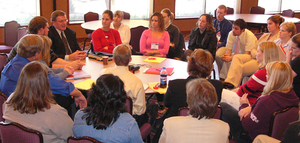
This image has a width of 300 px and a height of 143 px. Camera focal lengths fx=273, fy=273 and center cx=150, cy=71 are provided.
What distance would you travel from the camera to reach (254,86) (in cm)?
285

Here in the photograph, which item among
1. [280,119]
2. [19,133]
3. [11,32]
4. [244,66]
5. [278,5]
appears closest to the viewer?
[19,133]

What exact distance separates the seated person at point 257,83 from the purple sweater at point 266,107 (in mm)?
592

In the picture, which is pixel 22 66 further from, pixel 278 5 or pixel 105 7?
pixel 278 5

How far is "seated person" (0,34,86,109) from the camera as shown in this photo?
99.3 inches

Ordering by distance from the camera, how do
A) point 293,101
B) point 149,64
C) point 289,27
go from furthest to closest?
point 289,27 → point 149,64 → point 293,101

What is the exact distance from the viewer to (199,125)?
1670mm

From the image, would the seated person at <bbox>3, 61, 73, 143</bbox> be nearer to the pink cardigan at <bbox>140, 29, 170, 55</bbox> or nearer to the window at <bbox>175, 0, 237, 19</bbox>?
the pink cardigan at <bbox>140, 29, 170, 55</bbox>

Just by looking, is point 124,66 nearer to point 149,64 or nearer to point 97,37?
point 149,64

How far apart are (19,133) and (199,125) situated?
1.07 metres

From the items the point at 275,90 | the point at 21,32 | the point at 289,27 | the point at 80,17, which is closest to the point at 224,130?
the point at 275,90

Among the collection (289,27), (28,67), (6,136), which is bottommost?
(6,136)

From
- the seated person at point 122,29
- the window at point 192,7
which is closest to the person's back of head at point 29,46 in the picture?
the seated person at point 122,29

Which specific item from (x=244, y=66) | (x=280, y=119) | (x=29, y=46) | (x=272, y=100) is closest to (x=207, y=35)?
(x=244, y=66)

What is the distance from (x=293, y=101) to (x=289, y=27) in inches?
90.9
